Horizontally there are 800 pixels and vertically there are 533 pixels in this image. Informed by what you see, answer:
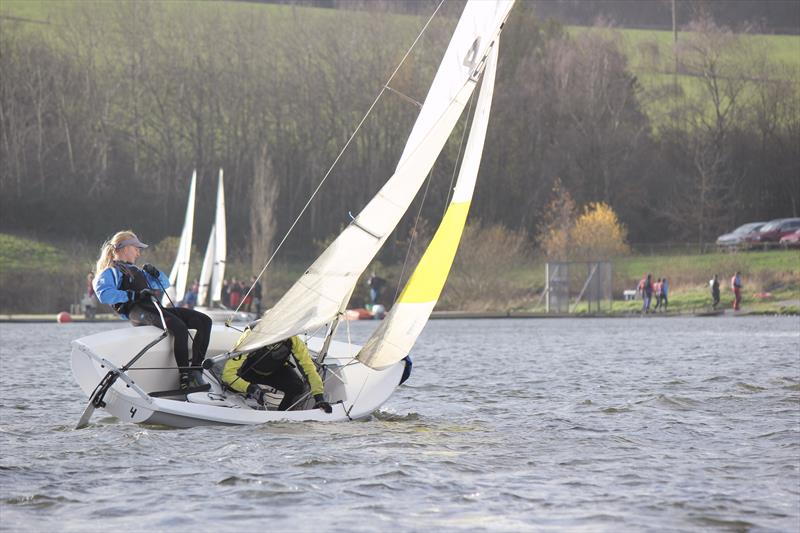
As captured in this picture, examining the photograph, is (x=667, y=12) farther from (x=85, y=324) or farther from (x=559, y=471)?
(x=559, y=471)

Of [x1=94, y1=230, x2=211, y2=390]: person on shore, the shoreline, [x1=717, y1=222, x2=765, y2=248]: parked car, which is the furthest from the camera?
[x1=717, y1=222, x2=765, y2=248]: parked car

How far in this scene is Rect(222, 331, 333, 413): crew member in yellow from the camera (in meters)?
14.7

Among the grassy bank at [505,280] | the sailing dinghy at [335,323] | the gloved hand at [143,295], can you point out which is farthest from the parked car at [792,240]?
the gloved hand at [143,295]

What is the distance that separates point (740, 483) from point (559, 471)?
1.55m

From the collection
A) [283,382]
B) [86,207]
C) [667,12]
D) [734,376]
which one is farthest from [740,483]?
[667,12]

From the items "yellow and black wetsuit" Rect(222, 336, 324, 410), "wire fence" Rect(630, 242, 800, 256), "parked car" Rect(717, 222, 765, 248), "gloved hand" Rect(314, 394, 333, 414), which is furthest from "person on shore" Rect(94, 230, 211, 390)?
"parked car" Rect(717, 222, 765, 248)

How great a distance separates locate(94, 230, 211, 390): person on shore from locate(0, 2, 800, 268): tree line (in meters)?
63.9

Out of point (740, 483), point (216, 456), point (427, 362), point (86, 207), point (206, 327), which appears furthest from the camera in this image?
point (86, 207)

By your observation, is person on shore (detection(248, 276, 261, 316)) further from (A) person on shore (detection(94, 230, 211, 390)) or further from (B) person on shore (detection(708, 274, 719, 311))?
(A) person on shore (detection(94, 230, 211, 390))

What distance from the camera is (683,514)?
9.80 m

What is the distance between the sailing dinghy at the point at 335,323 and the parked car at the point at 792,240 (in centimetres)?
5753

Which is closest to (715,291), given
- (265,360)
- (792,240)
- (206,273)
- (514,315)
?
(514,315)

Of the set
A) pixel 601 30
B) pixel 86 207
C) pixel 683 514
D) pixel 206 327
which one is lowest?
pixel 683 514

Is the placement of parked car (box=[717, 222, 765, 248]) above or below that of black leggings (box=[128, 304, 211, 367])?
above
